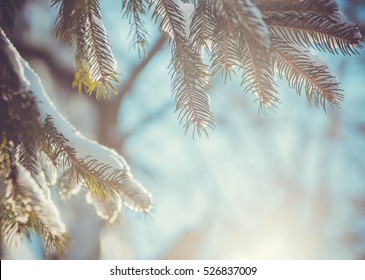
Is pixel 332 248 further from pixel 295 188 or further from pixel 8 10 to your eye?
pixel 8 10

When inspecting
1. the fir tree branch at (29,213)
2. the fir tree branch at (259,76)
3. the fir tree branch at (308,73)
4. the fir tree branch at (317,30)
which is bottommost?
the fir tree branch at (29,213)

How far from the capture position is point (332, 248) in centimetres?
775

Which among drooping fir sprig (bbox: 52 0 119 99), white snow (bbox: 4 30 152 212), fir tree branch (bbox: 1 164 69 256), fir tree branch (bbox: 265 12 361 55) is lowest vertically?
fir tree branch (bbox: 1 164 69 256)

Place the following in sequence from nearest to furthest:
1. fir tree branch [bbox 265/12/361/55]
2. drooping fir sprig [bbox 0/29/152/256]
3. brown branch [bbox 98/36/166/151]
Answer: drooping fir sprig [bbox 0/29/152/256], fir tree branch [bbox 265/12/361/55], brown branch [bbox 98/36/166/151]

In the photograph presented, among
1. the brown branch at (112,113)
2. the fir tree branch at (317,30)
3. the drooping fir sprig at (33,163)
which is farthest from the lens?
the brown branch at (112,113)

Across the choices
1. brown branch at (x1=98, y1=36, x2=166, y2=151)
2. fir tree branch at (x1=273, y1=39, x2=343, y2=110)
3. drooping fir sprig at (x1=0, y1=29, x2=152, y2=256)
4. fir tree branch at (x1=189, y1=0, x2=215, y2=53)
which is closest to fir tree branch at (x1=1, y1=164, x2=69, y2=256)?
drooping fir sprig at (x1=0, y1=29, x2=152, y2=256)

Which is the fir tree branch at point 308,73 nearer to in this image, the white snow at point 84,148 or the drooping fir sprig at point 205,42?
the drooping fir sprig at point 205,42

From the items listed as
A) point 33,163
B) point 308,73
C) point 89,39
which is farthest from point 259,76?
point 33,163

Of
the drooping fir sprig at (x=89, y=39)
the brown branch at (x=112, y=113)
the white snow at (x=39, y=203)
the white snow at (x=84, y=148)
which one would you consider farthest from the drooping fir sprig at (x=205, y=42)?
the brown branch at (x=112, y=113)

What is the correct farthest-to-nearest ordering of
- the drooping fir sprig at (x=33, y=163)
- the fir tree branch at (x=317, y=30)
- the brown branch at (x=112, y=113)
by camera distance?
the brown branch at (x=112, y=113), the fir tree branch at (x=317, y=30), the drooping fir sprig at (x=33, y=163)

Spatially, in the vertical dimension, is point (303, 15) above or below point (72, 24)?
above

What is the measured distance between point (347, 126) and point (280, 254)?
331 centimetres

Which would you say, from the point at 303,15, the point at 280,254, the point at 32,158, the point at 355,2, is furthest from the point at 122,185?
the point at 280,254

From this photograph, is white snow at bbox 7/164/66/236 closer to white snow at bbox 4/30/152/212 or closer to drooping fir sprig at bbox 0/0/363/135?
white snow at bbox 4/30/152/212
